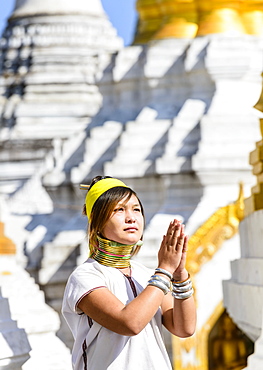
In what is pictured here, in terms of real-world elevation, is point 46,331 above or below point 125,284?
below

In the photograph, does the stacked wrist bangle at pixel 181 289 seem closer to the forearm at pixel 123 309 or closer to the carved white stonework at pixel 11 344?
the forearm at pixel 123 309

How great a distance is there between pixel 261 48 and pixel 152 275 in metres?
12.3

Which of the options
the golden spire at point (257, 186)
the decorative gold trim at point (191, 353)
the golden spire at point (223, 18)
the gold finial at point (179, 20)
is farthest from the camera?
the gold finial at point (179, 20)

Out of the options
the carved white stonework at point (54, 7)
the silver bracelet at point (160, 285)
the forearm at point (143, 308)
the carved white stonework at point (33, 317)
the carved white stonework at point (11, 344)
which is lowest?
the carved white stonework at point (54, 7)

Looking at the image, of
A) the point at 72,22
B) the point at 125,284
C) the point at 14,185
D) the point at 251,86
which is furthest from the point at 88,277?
the point at 72,22

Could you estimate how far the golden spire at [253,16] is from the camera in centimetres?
1678

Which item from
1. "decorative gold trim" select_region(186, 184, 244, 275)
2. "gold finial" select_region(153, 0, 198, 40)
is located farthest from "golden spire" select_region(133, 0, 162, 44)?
"decorative gold trim" select_region(186, 184, 244, 275)

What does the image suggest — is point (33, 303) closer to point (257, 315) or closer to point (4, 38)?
point (257, 315)

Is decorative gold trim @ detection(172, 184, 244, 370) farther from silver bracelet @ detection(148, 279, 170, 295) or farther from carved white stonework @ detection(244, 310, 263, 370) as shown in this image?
silver bracelet @ detection(148, 279, 170, 295)

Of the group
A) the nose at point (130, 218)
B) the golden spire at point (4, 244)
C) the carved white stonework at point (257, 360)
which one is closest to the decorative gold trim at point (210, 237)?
the golden spire at point (4, 244)

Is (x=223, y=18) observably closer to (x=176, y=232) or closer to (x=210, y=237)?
(x=210, y=237)

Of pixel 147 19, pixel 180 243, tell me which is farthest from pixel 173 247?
pixel 147 19

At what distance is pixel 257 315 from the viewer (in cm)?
684

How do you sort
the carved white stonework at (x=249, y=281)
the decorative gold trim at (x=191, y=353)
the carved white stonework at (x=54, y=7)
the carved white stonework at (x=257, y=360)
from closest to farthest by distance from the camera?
the carved white stonework at (x=257, y=360) < the carved white stonework at (x=249, y=281) < the decorative gold trim at (x=191, y=353) < the carved white stonework at (x=54, y=7)
